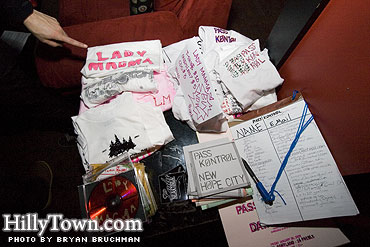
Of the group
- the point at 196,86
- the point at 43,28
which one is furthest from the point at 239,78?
the point at 43,28

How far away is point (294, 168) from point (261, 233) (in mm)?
281

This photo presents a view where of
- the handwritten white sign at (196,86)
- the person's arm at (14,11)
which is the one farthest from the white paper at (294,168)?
the person's arm at (14,11)

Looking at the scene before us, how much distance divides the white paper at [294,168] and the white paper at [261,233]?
0.15 ft

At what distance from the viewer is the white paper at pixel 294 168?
66 cm

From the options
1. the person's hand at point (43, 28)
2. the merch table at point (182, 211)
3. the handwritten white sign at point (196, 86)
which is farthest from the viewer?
the person's hand at point (43, 28)

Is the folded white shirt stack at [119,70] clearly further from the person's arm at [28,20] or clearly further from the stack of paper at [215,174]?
the stack of paper at [215,174]

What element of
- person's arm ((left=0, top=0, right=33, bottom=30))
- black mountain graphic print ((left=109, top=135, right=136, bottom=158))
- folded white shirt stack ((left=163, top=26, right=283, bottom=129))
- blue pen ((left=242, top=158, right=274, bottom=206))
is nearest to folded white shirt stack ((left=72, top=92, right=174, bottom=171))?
black mountain graphic print ((left=109, top=135, right=136, bottom=158))

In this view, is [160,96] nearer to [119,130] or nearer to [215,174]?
[119,130]

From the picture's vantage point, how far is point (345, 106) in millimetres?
623

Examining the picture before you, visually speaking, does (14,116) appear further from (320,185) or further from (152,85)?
(320,185)

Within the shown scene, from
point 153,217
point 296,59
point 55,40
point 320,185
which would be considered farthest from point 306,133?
point 55,40

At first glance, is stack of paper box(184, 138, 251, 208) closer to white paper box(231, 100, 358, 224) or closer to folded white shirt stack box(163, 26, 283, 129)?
white paper box(231, 100, 358, 224)

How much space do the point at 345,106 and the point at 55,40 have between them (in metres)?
1.37

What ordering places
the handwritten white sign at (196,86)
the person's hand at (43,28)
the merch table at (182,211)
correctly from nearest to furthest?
the merch table at (182,211) < the handwritten white sign at (196,86) < the person's hand at (43,28)
